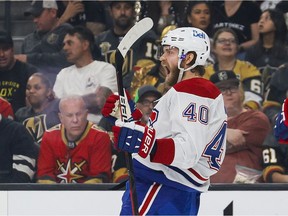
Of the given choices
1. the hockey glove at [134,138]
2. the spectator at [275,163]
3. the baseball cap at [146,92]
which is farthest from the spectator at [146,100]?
the hockey glove at [134,138]

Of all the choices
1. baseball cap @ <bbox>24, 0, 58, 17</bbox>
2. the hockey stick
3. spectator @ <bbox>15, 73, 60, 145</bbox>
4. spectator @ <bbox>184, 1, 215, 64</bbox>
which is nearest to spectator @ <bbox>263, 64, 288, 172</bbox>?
spectator @ <bbox>184, 1, 215, 64</bbox>

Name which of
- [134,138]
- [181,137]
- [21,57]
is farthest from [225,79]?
[134,138]

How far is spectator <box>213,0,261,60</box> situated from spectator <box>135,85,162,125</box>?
57cm

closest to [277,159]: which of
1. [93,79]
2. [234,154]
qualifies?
[234,154]

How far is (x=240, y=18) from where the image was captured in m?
5.66

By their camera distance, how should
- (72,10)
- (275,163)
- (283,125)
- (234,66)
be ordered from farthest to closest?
(72,10)
(234,66)
(275,163)
(283,125)

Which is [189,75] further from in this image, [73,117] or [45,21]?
[45,21]

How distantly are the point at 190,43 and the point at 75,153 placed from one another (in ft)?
6.56

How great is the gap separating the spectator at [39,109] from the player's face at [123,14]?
568mm

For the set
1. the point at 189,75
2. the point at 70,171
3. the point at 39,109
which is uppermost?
the point at 189,75

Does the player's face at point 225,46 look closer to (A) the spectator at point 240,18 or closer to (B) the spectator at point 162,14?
(A) the spectator at point 240,18

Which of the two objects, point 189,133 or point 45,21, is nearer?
point 189,133

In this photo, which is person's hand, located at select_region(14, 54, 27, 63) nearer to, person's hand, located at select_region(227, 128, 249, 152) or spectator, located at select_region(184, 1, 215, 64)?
spectator, located at select_region(184, 1, 215, 64)

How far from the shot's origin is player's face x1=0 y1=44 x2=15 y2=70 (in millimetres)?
5684
